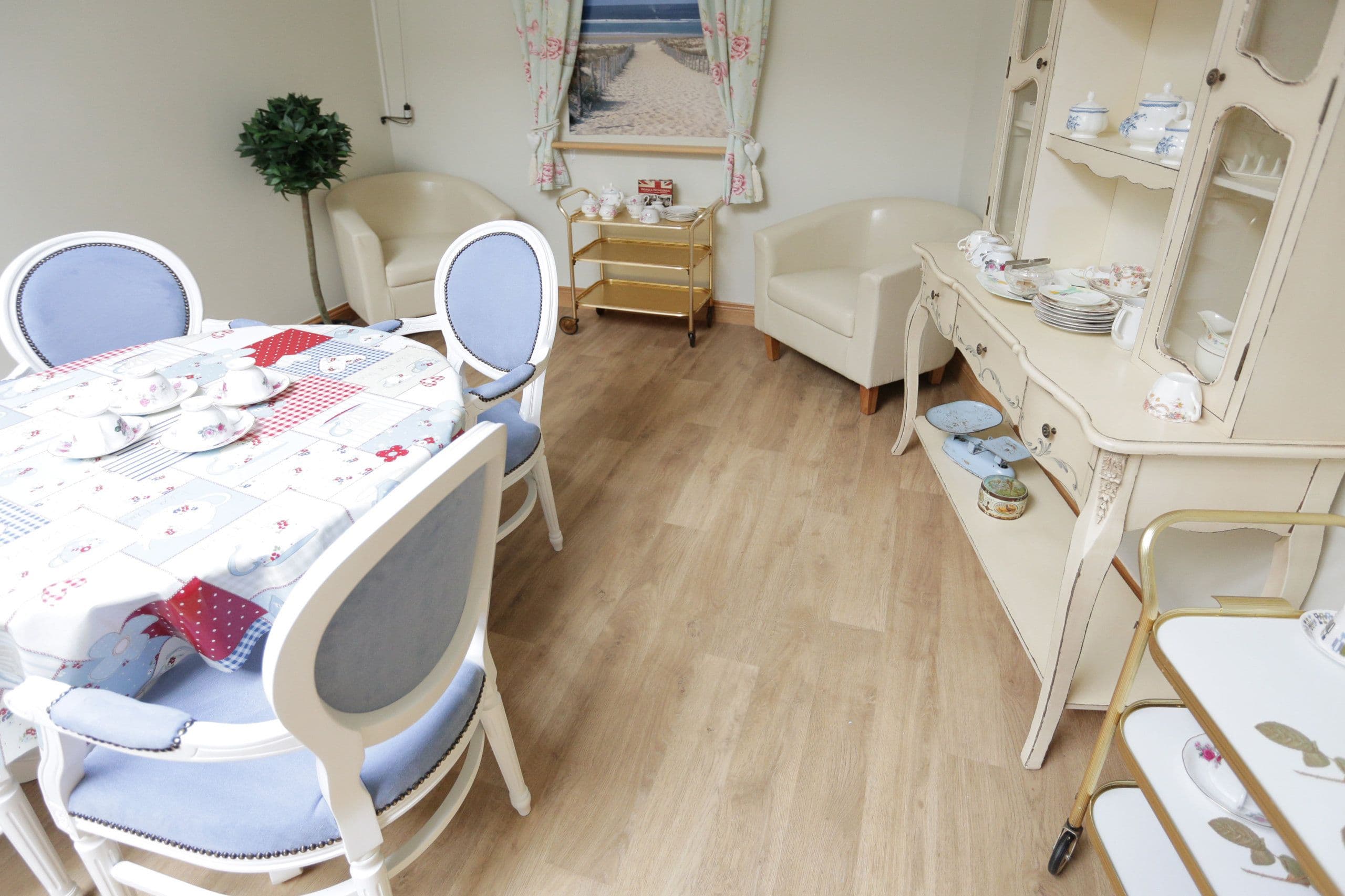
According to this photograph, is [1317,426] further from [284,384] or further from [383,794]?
[284,384]

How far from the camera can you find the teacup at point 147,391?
1510 millimetres

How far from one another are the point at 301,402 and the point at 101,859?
85 cm

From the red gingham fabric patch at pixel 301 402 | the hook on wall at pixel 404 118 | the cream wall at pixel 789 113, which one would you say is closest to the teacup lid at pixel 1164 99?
the cream wall at pixel 789 113

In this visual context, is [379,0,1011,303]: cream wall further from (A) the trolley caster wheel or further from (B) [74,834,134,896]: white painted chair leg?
(B) [74,834,134,896]: white painted chair leg

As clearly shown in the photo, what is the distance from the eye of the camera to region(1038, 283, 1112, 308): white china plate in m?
1.79

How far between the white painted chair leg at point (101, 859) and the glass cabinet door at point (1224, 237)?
198 centimetres

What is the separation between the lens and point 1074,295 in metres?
1.86

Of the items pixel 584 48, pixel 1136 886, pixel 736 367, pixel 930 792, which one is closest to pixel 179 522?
pixel 930 792

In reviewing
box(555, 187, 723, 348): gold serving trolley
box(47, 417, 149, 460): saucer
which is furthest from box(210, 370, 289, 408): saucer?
box(555, 187, 723, 348): gold serving trolley

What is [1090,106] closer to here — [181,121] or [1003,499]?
[1003,499]

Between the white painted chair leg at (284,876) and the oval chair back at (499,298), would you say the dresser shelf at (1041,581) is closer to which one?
the oval chair back at (499,298)

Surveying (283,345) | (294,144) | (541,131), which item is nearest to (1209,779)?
(283,345)

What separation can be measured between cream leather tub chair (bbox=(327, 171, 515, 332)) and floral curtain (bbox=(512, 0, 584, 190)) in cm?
34

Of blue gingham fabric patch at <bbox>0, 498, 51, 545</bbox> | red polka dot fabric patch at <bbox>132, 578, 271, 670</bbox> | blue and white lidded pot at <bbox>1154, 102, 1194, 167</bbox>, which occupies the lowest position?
red polka dot fabric patch at <bbox>132, 578, 271, 670</bbox>
